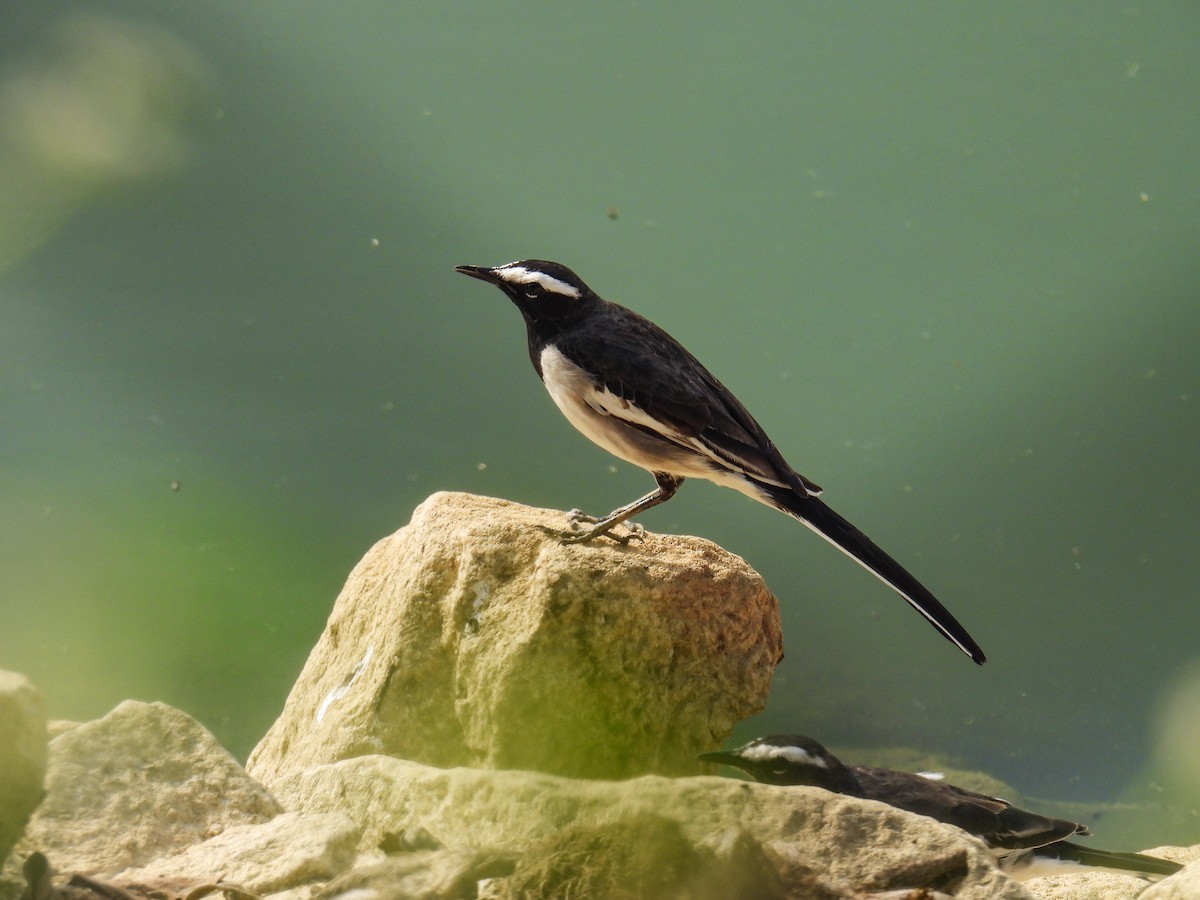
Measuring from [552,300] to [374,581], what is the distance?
1.01m

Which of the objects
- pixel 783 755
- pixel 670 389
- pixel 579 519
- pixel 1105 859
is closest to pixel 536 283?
pixel 670 389

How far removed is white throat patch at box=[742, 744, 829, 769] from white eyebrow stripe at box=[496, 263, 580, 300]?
1379mm

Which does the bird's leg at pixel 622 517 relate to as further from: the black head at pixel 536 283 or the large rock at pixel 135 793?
the large rock at pixel 135 793

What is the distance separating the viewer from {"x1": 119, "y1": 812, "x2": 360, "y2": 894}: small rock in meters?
1.90

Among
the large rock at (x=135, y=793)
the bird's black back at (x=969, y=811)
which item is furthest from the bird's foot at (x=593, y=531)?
the large rock at (x=135, y=793)

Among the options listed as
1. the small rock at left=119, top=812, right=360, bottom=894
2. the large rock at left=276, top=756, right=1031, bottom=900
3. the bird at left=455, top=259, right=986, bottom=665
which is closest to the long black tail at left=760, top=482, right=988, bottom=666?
the bird at left=455, top=259, right=986, bottom=665

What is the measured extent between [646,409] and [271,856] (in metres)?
1.51

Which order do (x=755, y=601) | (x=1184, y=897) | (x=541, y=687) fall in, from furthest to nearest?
(x=755, y=601) < (x=541, y=687) < (x=1184, y=897)

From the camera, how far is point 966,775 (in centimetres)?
452

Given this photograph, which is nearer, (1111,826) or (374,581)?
(374,581)

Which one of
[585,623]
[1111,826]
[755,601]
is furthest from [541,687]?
[1111,826]

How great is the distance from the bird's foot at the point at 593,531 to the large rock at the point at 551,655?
3cm

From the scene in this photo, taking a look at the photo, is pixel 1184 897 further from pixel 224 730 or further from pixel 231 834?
pixel 224 730

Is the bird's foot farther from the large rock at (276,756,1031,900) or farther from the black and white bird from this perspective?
the large rock at (276,756,1031,900)
